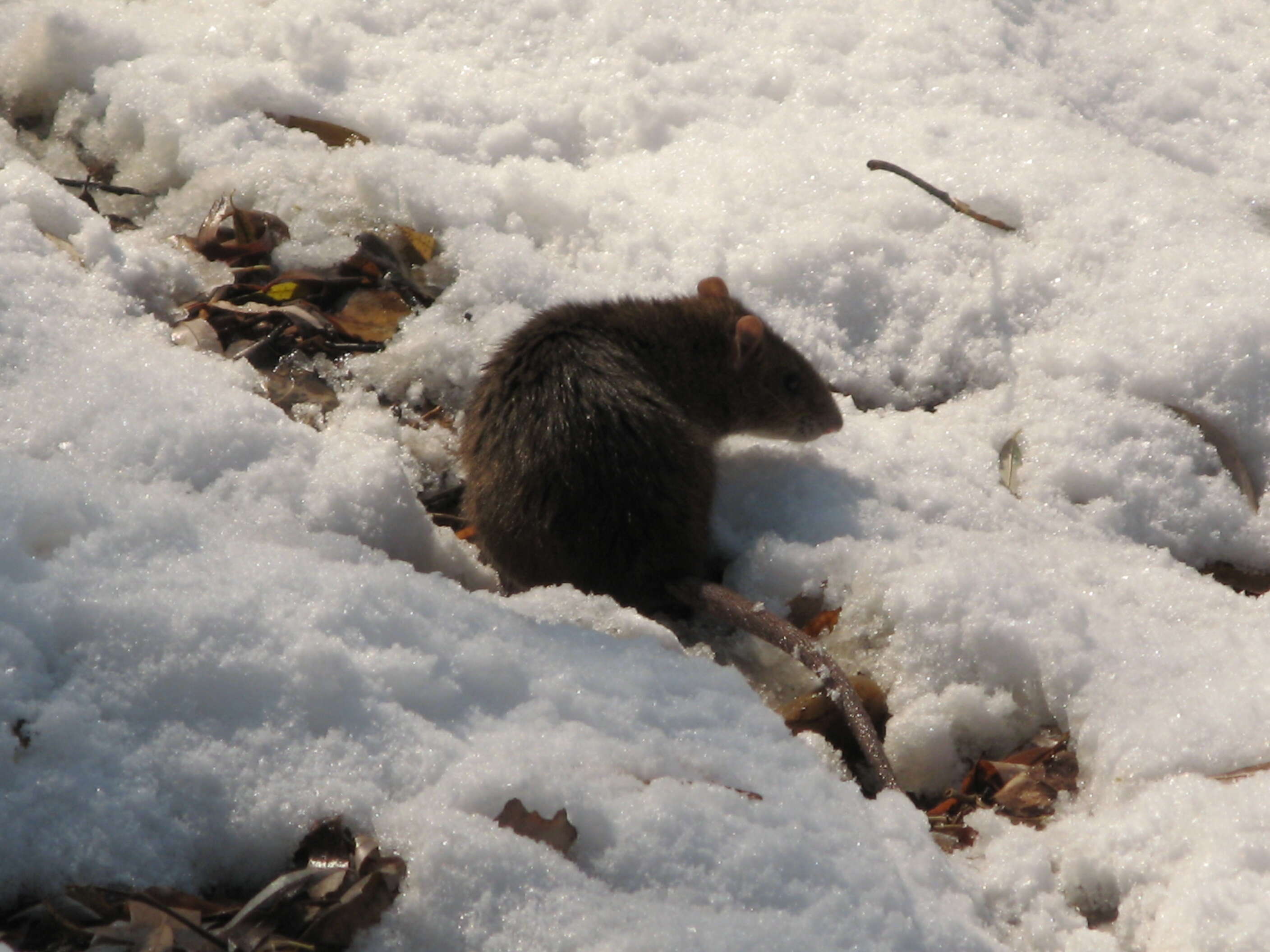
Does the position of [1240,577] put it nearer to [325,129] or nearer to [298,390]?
[298,390]

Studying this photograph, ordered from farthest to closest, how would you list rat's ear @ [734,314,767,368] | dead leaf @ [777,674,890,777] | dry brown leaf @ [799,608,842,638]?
rat's ear @ [734,314,767,368]
dry brown leaf @ [799,608,842,638]
dead leaf @ [777,674,890,777]

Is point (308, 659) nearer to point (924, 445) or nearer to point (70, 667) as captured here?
point (70, 667)

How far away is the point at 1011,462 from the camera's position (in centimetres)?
370

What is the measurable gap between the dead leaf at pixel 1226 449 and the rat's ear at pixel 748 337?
1379 millimetres

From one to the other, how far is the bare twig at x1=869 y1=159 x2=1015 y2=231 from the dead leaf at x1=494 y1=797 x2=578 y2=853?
3.27 metres

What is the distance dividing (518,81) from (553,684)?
11.4 feet

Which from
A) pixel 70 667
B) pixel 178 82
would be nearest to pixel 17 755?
pixel 70 667

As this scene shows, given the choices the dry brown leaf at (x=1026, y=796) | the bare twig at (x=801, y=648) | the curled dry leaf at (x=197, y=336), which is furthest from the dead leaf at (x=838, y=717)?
the curled dry leaf at (x=197, y=336)

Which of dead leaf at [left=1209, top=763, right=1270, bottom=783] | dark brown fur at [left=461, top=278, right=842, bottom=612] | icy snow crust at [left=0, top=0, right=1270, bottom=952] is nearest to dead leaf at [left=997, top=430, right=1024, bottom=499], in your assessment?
icy snow crust at [left=0, top=0, right=1270, bottom=952]

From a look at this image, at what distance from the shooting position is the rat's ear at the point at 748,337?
3926 millimetres

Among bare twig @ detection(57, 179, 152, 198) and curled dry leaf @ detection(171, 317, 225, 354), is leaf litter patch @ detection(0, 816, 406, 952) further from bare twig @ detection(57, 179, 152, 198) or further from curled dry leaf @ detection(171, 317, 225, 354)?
bare twig @ detection(57, 179, 152, 198)

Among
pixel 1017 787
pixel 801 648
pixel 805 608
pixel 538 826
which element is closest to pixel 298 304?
pixel 805 608

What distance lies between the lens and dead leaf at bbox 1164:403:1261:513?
3.63 meters

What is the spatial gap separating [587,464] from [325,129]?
2264mm
